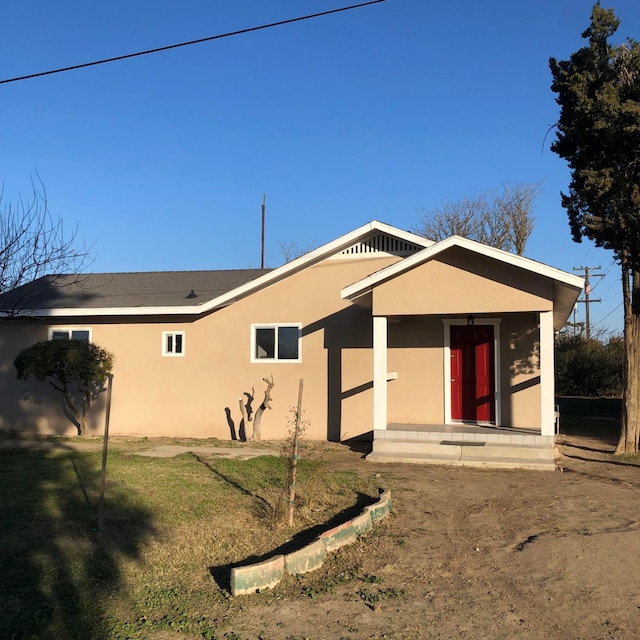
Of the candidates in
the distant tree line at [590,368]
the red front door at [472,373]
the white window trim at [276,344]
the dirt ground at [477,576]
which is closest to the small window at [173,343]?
the white window trim at [276,344]

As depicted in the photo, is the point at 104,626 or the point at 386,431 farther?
the point at 386,431

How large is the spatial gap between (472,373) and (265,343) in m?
4.72

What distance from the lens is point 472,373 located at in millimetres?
12938

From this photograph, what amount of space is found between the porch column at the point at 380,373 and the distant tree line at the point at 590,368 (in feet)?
66.5

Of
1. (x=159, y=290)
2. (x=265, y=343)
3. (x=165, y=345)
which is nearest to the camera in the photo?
(x=265, y=343)

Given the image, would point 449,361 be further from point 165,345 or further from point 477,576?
point 477,576

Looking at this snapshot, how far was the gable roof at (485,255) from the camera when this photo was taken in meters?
10.3

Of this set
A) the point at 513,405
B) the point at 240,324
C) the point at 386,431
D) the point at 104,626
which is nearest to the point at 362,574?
the point at 104,626

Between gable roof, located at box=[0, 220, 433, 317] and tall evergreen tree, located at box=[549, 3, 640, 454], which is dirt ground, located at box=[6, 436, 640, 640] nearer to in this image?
tall evergreen tree, located at box=[549, 3, 640, 454]

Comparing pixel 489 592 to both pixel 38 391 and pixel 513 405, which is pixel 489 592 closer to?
pixel 513 405

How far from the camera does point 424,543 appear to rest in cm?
616

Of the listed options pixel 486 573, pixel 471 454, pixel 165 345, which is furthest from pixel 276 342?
pixel 486 573

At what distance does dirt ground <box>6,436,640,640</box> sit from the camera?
421cm

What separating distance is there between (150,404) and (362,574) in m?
10.3
